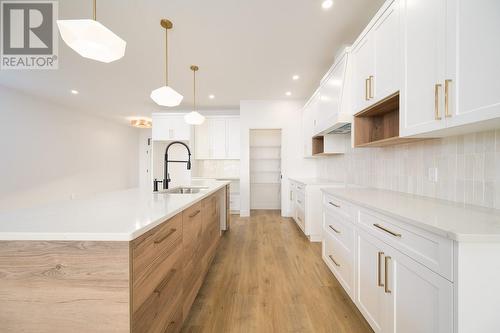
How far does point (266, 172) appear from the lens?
580 centimetres

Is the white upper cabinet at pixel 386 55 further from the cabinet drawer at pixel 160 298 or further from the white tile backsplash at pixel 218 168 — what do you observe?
the white tile backsplash at pixel 218 168

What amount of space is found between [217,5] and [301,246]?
3.19 m

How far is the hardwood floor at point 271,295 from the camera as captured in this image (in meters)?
1.50

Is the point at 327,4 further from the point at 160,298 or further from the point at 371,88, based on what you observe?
the point at 160,298

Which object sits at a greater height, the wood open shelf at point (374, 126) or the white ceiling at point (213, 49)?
the white ceiling at point (213, 49)

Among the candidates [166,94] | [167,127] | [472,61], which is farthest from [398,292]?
[167,127]

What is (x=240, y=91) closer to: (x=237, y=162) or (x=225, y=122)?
(x=225, y=122)

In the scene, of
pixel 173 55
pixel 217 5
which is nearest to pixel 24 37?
pixel 173 55

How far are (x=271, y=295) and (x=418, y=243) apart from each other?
1.37 metres

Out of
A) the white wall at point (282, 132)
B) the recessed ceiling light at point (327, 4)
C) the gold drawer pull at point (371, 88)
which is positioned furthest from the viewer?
the white wall at point (282, 132)

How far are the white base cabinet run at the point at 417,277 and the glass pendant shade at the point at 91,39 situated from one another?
2.06m

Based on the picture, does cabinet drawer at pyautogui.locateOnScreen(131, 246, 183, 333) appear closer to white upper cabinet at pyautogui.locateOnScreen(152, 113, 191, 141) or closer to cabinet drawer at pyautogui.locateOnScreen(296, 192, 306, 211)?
cabinet drawer at pyautogui.locateOnScreen(296, 192, 306, 211)

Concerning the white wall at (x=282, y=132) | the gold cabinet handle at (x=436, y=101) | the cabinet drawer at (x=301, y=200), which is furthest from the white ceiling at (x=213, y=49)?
the cabinet drawer at (x=301, y=200)

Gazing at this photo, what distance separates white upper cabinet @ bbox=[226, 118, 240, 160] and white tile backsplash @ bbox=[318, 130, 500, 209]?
3.53 meters
